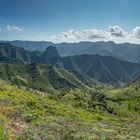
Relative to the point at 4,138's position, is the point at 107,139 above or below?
below

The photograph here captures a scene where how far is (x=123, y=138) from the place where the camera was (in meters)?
30.3

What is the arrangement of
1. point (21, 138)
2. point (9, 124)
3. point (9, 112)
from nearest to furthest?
point (21, 138)
point (9, 124)
point (9, 112)

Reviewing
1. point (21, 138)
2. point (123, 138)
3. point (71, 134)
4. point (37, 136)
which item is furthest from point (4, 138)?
point (123, 138)

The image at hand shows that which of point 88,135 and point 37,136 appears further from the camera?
point 88,135

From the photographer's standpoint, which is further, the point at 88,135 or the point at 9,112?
the point at 9,112

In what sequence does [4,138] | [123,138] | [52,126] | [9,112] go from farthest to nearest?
[9,112], [52,126], [123,138], [4,138]

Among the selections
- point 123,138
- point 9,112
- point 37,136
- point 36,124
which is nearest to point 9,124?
point 37,136

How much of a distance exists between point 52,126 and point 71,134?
452 cm

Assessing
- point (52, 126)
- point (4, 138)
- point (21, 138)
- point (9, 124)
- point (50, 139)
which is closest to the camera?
point (4, 138)

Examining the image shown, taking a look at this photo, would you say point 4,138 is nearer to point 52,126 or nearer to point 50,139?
point 50,139

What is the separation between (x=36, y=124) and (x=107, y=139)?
7821 mm

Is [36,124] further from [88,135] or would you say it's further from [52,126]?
[88,135]

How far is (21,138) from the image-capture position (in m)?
24.4

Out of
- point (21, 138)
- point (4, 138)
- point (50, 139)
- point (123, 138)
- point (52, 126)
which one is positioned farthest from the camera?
point (52, 126)
